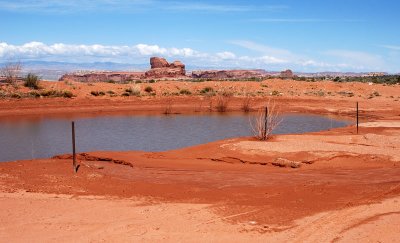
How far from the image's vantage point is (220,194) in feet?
32.1

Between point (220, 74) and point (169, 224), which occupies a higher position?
point (220, 74)

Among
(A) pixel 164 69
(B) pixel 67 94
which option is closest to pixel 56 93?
(B) pixel 67 94

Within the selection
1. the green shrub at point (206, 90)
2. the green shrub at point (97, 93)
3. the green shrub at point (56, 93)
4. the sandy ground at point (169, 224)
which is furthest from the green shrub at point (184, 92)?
the sandy ground at point (169, 224)

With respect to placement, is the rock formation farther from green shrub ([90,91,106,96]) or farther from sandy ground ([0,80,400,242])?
sandy ground ([0,80,400,242])

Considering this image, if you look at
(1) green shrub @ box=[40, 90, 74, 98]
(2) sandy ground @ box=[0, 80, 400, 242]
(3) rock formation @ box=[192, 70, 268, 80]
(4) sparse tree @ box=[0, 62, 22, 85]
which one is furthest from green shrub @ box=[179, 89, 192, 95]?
(3) rock formation @ box=[192, 70, 268, 80]

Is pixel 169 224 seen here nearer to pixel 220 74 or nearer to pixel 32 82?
pixel 32 82

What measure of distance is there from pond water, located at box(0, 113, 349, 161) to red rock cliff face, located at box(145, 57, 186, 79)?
64721 millimetres

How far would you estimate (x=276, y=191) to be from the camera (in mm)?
9906

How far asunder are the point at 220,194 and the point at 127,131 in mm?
13309

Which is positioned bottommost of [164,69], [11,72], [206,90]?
[206,90]

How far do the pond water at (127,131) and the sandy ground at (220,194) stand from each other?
3424 millimetres

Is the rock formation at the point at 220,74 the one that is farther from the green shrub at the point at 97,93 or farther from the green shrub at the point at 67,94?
the green shrub at the point at 67,94

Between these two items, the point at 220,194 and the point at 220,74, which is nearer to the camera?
the point at 220,194

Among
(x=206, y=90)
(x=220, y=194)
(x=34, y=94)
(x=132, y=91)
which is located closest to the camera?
(x=220, y=194)
